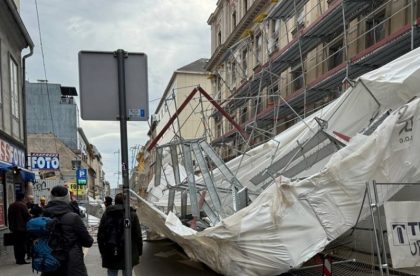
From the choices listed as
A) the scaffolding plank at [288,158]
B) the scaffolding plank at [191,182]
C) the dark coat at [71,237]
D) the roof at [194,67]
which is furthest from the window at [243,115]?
the roof at [194,67]

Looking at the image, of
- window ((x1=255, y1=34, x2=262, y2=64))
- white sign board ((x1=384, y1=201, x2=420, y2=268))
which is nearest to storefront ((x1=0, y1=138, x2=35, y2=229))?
white sign board ((x1=384, y1=201, x2=420, y2=268))

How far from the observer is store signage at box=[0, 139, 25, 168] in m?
13.2

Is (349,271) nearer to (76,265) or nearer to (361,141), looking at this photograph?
(361,141)

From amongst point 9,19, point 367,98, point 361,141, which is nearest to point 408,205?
point 361,141

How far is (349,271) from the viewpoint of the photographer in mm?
6562

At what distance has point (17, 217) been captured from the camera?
10.6 m

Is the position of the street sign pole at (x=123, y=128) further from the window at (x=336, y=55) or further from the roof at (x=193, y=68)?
the roof at (x=193, y=68)

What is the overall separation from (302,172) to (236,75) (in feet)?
68.7

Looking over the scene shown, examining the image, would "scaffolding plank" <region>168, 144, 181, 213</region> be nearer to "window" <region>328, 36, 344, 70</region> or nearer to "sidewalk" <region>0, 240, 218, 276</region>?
"sidewalk" <region>0, 240, 218, 276</region>

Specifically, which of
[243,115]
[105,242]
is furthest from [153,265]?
[243,115]

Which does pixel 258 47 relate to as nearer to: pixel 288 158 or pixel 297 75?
pixel 297 75

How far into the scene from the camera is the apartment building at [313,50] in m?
11.7

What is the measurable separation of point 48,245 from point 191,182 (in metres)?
4.91

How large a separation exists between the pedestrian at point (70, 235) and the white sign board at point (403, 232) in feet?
10.7
